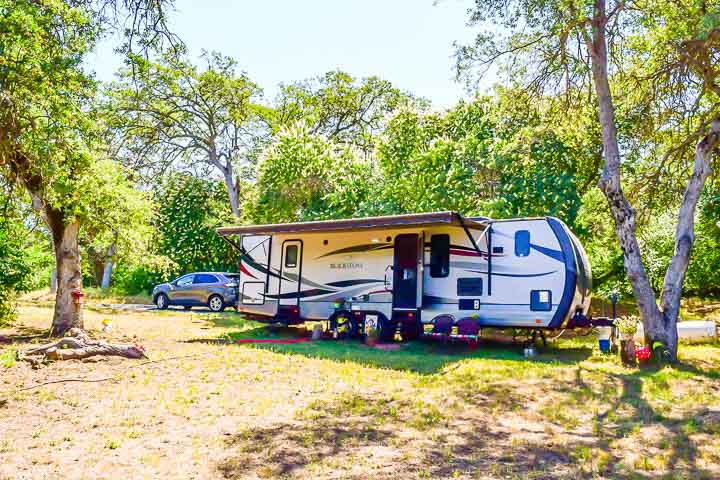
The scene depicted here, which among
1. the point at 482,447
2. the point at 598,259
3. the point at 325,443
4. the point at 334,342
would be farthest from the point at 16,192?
the point at 598,259

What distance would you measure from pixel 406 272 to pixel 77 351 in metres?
6.64

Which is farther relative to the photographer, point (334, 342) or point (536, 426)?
point (334, 342)

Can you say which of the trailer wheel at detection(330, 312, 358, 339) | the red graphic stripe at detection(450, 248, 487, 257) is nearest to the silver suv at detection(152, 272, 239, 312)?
the trailer wheel at detection(330, 312, 358, 339)

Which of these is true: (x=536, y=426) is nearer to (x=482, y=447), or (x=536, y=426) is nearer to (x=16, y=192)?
(x=482, y=447)

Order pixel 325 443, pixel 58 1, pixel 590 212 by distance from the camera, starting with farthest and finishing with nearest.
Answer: pixel 590 212, pixel 58 1, pixel 325 443

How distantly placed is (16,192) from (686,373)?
39.0 ft

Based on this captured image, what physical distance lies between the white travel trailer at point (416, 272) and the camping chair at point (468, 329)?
0.18 meters

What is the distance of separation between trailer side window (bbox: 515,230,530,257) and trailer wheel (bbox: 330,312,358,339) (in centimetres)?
409

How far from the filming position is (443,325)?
12.5 metres

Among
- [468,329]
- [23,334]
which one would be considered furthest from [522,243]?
[23,334]

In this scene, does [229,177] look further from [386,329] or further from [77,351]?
[77,351]

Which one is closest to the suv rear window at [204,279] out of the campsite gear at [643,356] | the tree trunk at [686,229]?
the campsite gear at [643,356]

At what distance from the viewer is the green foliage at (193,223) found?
30719mm

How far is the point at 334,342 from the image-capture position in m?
13.6
